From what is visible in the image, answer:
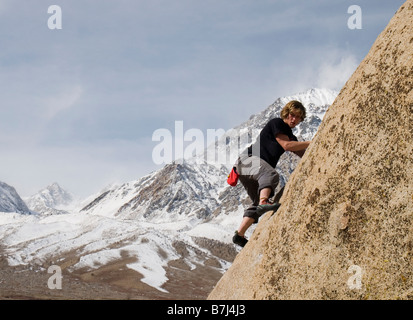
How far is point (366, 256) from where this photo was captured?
16.0 ft

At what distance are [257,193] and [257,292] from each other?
2.04 meters

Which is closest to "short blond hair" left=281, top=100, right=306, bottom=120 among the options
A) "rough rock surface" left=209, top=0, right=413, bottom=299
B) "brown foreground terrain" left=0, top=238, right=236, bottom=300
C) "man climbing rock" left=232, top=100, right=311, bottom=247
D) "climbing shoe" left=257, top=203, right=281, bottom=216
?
"man climbing rock" left=232, top=100, right=311, bottom=247

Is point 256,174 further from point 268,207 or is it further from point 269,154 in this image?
point 268,207

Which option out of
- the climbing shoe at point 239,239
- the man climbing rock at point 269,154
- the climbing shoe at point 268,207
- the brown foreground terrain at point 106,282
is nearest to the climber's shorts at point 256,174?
the man climbing rock at point 269,154

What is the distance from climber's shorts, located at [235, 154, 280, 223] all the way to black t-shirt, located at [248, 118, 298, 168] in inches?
4.7

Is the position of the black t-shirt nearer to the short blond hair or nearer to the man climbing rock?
the man climbing rock

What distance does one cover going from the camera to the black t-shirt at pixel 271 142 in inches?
261

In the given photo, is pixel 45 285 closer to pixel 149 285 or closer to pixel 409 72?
pixel 149 285

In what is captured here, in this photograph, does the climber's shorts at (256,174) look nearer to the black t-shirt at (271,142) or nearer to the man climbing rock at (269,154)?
the man climbing rock at (269,154)

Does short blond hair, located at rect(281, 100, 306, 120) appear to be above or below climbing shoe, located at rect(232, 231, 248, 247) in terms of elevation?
above

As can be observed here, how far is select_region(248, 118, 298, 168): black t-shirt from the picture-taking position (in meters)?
6.62

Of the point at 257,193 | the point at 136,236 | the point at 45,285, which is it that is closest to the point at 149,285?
the point at 45,285

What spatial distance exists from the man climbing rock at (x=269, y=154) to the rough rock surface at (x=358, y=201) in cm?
48

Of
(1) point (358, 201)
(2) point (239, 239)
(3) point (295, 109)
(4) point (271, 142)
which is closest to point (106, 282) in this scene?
(2) point (239, 239)
